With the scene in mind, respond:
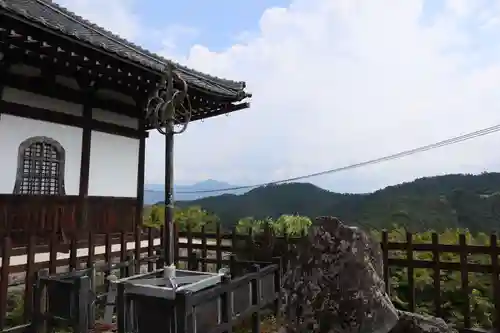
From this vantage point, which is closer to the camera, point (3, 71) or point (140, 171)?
point (3, 71)

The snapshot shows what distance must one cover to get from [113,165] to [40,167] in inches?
61.3

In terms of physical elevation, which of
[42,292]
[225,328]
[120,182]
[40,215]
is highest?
[120,182]

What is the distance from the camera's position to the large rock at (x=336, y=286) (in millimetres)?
3805

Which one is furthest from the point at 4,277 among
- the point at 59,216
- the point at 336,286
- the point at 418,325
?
the point at 418,325

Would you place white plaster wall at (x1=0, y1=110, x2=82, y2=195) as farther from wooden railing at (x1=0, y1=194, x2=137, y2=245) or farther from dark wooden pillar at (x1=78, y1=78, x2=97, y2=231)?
wooden railing at (x1=0, y1=194, x2=137, y2=245)

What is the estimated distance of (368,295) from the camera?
3824mm

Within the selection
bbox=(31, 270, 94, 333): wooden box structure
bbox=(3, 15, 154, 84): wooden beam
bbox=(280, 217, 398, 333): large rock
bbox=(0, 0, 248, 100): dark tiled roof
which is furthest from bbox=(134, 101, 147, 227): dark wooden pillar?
bbox=(280, 217, 398, 333): large rock

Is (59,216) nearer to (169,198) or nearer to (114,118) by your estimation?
(114,118)

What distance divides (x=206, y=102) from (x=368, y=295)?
553 centimetres

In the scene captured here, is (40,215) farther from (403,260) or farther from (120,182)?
(403,260)

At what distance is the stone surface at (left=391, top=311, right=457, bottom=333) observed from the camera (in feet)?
12.4

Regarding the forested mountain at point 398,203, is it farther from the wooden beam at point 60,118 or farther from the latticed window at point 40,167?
the latticed window at point 40,167

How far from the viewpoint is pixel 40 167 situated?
22.2 feet

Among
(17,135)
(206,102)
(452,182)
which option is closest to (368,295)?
(206,102)
